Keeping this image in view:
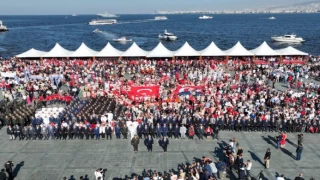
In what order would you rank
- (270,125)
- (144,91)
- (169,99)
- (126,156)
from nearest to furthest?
(126,156) < (270,125) < (169,99) < (144,91)

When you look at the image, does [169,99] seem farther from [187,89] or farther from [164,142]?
[164,142]

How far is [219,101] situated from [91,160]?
13.1 m


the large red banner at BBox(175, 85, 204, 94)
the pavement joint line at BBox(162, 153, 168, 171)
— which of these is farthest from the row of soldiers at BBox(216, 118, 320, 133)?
the large red banner at BBox(175, 85, 204, 94)

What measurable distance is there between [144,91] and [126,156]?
34.8ft

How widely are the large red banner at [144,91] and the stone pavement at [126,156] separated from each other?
801 centimetres

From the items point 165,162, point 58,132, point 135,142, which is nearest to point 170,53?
point 58,132

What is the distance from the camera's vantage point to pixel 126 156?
63.1ft

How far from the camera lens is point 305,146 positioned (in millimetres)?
20500

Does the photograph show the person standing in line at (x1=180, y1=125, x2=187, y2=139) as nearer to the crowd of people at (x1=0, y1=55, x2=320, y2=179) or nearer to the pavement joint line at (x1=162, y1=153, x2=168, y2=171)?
the crowd of people at (x1=0, y1=55, x2=320, y2=179)

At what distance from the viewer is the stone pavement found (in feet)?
57.3

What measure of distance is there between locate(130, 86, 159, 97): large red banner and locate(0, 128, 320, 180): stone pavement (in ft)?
26.3

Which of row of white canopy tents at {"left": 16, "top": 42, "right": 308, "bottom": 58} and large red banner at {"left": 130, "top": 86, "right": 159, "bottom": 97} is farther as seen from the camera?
row of white canopy tents at {"left": 16, "top": 42, "right": 308, "bottom": 58}

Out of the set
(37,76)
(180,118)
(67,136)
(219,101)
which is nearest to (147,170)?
(180,118)

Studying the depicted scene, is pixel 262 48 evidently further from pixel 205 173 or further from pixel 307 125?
pixel 205 173
